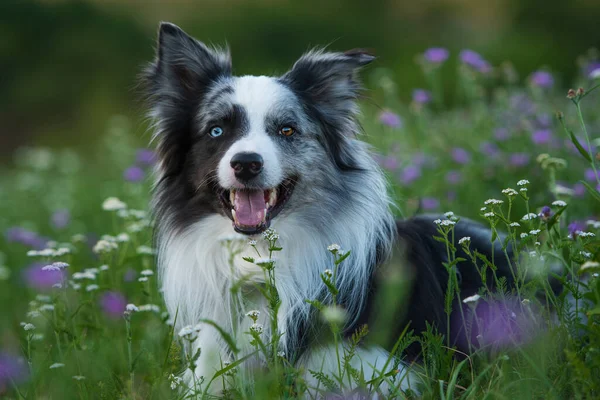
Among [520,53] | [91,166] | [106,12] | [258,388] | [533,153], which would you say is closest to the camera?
[258,388]

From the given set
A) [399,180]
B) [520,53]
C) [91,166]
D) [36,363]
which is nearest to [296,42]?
[520,53]

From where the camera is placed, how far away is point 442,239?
293 centimetres

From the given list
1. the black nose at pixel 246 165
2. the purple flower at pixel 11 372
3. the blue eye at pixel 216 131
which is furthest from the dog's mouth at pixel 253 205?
the purple flower at pixel 11 372

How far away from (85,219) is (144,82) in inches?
159

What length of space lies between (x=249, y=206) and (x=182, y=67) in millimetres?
992

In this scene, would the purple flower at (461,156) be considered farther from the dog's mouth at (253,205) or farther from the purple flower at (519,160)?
the dog's mouth at (253,205)

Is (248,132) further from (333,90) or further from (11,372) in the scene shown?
(11,372)

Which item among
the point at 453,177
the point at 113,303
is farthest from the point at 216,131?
the point at 453,177

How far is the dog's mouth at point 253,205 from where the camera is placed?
3564mm

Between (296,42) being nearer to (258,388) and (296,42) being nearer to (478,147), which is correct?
(478,147)

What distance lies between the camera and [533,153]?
595 cm

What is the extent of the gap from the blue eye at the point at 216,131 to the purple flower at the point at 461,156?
113 inches

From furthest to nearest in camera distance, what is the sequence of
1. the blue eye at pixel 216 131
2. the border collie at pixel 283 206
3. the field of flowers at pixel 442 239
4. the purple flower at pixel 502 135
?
the purple flower at pixel 502 135, the blue eye at pixel 216 131, the border collie at pixel 283 206, the field of flowers at pixel 442 239

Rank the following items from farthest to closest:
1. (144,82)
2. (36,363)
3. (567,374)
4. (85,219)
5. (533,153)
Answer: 1. (85,219)
2. (533,153)
3. (144,82)
4. (36,363)
5. (567,374)
